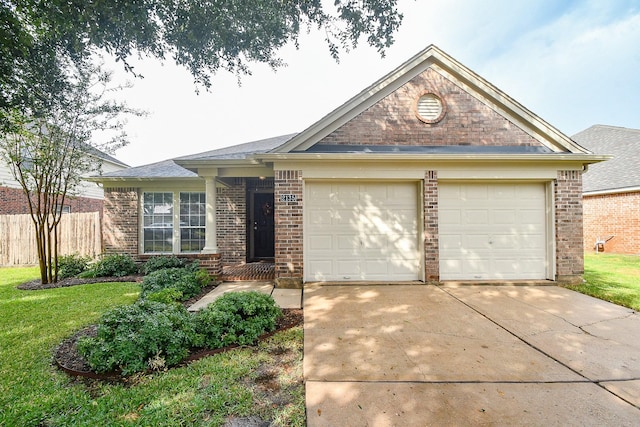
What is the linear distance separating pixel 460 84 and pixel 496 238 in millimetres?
3852

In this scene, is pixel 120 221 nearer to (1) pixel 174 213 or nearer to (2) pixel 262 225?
(1) pixel 174 213

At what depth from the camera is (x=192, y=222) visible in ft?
30.3

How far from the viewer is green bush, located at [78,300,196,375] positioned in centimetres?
298

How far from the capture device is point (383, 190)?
673 cm

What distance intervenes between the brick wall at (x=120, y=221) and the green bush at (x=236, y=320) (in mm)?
6768

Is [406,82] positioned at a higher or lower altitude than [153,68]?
higher

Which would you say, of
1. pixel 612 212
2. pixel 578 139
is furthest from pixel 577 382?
pixel 578 139

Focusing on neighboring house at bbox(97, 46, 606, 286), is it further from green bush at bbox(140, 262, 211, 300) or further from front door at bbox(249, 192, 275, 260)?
front door at bbox(249, 192, 275, 260)

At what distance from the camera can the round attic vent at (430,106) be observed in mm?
6887

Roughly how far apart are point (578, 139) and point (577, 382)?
21.4 metres

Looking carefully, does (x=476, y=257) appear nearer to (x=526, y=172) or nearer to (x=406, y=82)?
(x=526, y=172)

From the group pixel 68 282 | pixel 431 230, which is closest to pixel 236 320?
pixel 431 230

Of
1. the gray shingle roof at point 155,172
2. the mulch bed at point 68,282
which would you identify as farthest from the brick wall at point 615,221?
the mulch bed at point 68,282

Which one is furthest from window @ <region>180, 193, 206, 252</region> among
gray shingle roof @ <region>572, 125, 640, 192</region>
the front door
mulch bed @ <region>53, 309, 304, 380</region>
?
gray shingle roof @ <region>572, 125, 640, 192</region>
